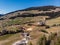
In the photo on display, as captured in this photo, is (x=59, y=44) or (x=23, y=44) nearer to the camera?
(x=59, y=44)

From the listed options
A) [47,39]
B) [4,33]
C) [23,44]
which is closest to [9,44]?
[23,44]

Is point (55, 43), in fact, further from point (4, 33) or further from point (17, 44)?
point (4, 33)

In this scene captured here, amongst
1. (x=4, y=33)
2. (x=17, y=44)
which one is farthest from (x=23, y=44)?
(x=4, y=33)

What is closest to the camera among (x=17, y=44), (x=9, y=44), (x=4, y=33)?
(x=17, y=44)

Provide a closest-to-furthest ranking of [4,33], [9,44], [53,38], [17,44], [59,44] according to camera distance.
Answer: [59,44]
[53,38]
[17,44]
[9,44]
[4,33]

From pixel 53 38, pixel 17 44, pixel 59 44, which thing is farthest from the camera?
pixel 17 44

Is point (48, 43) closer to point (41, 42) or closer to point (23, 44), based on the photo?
point (41, 42)

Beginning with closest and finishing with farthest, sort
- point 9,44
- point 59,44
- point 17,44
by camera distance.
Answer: point 59,44 < point 17,44 < point 9,44

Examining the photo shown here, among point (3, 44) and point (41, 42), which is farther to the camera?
point (3, 44)

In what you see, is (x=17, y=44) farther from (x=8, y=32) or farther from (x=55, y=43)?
(x=8, y=32)
